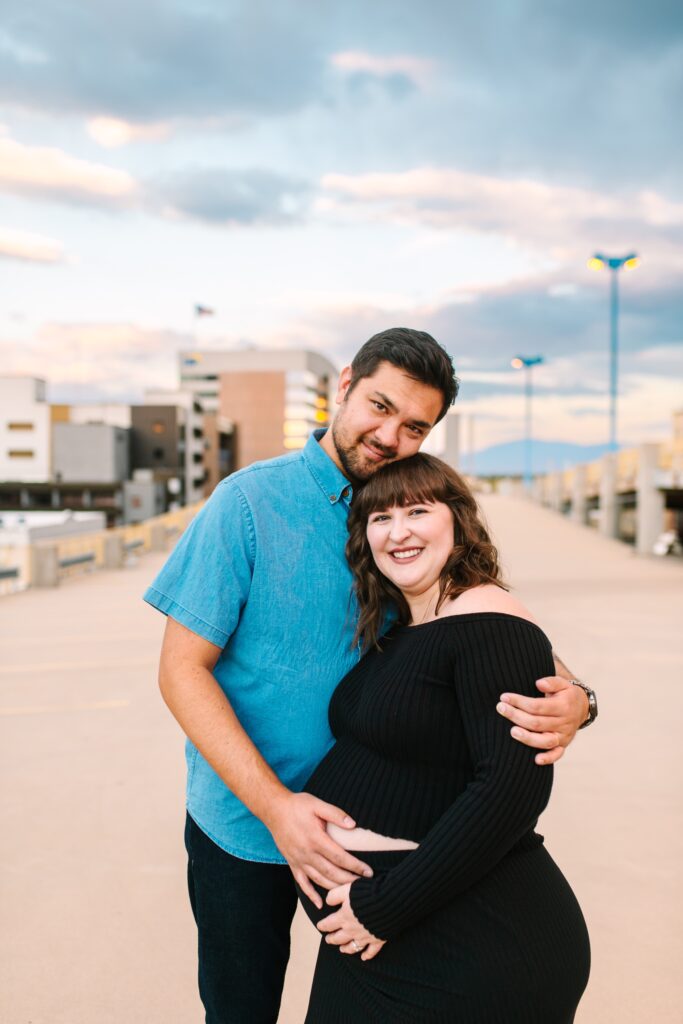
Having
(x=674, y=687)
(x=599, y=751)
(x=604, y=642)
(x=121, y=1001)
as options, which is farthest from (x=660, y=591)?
(x=121, y=1001)

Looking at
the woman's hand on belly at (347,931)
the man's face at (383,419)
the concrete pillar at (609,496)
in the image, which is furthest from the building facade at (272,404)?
the woman's hand on belly at (347,931)

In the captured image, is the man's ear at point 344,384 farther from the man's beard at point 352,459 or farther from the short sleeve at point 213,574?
the short sleeve at point 213,574

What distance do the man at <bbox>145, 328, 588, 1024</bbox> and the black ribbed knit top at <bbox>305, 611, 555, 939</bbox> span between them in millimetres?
161

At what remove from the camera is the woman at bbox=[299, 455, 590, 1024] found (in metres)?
1.67

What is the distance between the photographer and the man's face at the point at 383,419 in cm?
214

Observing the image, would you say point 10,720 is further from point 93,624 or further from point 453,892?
point 453,892

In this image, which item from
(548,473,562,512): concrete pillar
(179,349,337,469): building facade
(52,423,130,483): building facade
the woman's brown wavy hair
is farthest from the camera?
(179,349,337,469): building facade

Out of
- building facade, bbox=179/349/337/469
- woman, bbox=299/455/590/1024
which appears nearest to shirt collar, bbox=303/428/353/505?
woman, bbox=299/455/590/1024

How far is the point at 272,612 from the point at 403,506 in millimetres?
449

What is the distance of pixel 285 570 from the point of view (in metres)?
2.08

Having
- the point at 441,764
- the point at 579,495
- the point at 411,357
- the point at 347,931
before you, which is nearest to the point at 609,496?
the point at 579,495

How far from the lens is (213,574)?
1.98 metres

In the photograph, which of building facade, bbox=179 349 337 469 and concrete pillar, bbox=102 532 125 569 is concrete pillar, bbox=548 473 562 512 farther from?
building facade, bbox=179 349 337 469

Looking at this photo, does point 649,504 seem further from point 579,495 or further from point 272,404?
point 272,404
